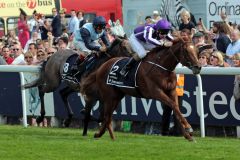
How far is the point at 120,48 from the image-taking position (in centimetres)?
1481

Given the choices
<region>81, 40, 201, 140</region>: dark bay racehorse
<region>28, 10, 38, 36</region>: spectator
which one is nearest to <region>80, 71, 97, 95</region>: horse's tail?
<region>81, 40, 201, 140</region>: dark bay racehorse

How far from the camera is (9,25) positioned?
92.6ft

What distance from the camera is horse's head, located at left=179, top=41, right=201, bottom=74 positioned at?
1254 cm

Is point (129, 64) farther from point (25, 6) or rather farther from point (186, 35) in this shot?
point (25, 6)

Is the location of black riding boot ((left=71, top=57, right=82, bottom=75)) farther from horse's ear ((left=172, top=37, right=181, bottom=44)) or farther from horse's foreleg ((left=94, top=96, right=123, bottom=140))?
horse's ear ((left=172, top=37, right=181, bottom=44))

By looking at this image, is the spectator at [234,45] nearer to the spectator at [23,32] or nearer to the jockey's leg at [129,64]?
the jockey's leg at [129,64]

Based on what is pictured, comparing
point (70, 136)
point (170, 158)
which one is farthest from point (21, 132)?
point (170, 158)

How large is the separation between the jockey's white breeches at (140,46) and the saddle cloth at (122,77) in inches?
6.5

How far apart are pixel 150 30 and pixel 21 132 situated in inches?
122

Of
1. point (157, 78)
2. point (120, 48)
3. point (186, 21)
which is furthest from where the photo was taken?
point (186, 21)

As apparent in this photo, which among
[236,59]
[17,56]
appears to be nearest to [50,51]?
[17,56]

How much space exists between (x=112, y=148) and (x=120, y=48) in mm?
3470

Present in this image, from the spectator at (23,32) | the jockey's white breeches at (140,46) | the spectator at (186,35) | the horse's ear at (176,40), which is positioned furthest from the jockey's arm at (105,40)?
the spectator at (23,32)

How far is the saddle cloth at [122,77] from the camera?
527 inches
